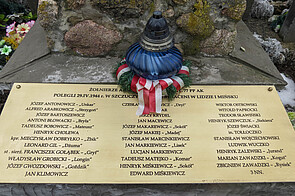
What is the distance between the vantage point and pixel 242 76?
186 cm

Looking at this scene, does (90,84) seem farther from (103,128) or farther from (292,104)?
(292,104)

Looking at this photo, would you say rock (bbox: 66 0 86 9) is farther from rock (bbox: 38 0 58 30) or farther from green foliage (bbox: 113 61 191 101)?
green foliage (bbox: 113 61 191 101)

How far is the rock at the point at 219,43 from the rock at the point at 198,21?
67 mm

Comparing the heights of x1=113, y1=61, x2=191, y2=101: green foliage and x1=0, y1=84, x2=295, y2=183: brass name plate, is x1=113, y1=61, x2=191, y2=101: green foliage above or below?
above

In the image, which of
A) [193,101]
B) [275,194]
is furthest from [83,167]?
[275,194]

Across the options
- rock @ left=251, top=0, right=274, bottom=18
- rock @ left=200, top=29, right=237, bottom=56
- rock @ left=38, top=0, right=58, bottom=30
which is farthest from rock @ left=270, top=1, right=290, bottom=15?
rock @ left=38, top=0, right=58, bottom=30

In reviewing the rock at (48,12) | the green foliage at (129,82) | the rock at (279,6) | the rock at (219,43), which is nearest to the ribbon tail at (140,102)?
the green foliage at (129,82)

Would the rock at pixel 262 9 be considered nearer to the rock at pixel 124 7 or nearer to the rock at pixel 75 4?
the rock at pixel 124 7

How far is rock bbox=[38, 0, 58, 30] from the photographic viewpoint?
1.76m

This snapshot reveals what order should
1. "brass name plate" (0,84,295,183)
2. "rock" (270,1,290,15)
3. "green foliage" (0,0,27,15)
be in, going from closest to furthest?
"brass name plate" (0,84,295,183)
"green foliage" (0,0,27,15)
"rock" (270,1,290,15)

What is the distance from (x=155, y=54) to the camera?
1518mm

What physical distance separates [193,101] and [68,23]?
116cm

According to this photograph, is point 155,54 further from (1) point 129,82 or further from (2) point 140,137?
(2) point 140,137

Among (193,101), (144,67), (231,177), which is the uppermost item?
(144,67)
